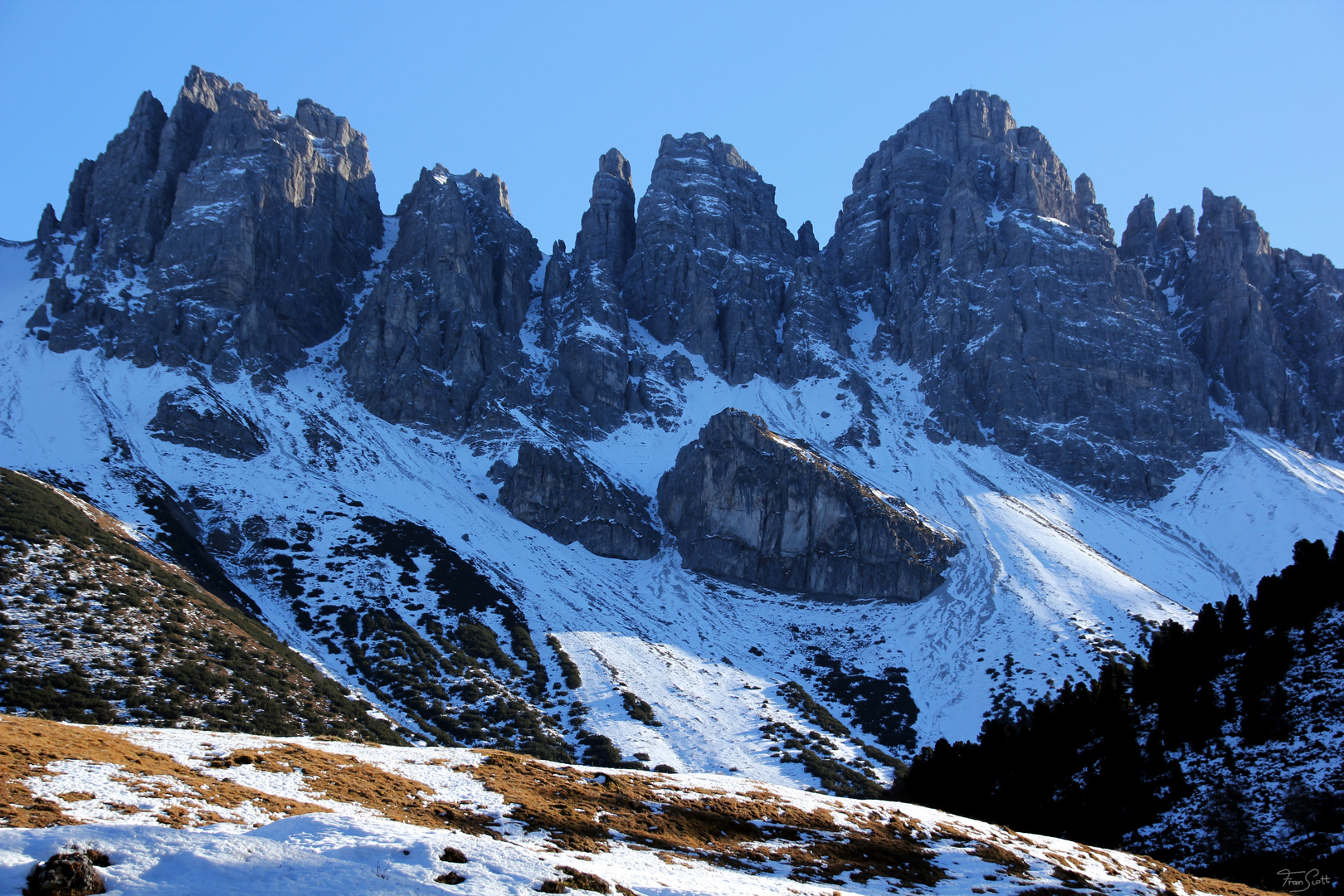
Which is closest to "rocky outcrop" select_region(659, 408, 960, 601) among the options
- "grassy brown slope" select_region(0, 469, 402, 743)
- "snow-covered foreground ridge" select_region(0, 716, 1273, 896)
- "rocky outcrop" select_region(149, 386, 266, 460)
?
"rocky outcrop" select_region(149, 386, 266, 460)

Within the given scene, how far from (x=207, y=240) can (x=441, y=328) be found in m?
45.4

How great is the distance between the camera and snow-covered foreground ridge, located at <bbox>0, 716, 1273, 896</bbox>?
67.9ft

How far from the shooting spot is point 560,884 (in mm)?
21688

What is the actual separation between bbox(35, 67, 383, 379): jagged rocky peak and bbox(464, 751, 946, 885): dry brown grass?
13886 cm

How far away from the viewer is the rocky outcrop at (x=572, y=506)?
145000mm

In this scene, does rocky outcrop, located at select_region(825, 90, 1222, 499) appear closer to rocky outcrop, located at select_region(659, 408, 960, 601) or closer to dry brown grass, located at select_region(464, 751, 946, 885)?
rocky outcrop, located at select_region(659, 408, 960, 601)

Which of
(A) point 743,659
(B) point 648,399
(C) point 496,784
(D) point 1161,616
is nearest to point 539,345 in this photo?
(B) point 648,399

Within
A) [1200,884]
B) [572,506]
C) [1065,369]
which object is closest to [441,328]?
[572,506]

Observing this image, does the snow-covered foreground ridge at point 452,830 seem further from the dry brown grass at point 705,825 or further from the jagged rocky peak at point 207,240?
the jagged rocky peak at point 207,240

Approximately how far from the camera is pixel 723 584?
468 ft

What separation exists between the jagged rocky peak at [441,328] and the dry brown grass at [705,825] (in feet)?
425

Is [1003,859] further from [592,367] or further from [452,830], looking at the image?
[592,367]

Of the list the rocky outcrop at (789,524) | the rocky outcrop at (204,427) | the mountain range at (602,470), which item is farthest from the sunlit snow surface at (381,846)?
the rocky outcrop at (204,427)

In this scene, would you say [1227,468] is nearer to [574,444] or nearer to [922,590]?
[922,590]
